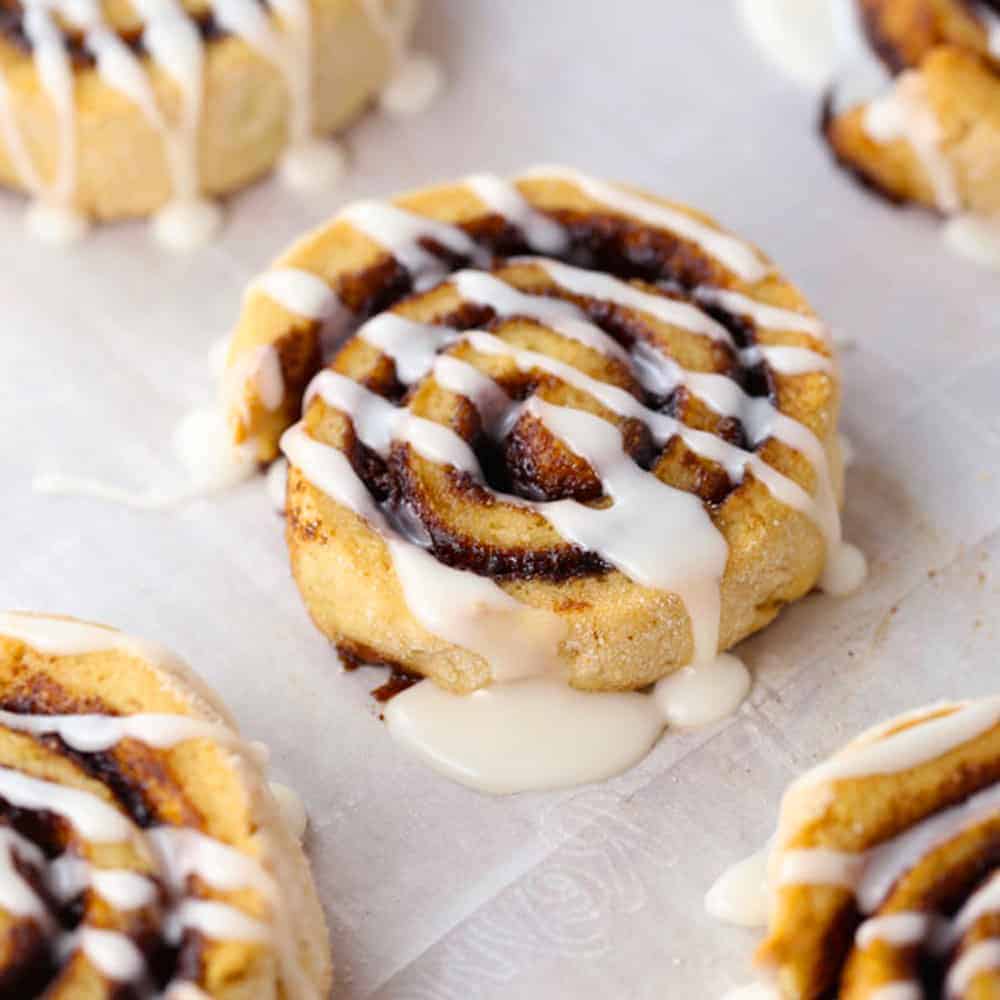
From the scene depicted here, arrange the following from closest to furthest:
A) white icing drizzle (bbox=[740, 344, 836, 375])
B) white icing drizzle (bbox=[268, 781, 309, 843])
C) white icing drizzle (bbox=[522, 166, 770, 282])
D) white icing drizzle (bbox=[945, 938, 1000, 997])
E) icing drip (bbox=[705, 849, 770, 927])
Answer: white icing drizzle (bbox=[945, 938, 1000, 997])
icing drip (bbox=[705, 849, 770, 927])
white icing drizzle (bbox=[268, 781, 309, 843])
white icing drizzle (bbox=[740, 344, 836, 375])
white icing drizzle (bbox=[522, 166, 770, 282])

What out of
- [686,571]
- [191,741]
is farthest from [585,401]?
[191,741]

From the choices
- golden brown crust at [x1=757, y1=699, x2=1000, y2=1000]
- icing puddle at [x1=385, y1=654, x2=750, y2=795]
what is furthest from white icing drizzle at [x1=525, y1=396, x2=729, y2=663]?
golden brown crust at [x1=757, y1=699, x2=1000, y2=1000]

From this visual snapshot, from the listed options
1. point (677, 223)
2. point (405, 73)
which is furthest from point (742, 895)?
point (405, 73)

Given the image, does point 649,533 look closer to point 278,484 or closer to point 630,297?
point 630,297

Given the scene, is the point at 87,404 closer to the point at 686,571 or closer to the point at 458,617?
the point at 458,617

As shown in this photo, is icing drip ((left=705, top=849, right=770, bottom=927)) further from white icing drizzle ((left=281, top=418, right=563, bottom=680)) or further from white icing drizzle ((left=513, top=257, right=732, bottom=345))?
white icing drizzle ((left=513, top=257, right=732, bottom=345))

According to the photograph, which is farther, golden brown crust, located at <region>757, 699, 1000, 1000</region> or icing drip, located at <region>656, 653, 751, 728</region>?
icing drip, located at <region>656, 653, 751, 728</region>
